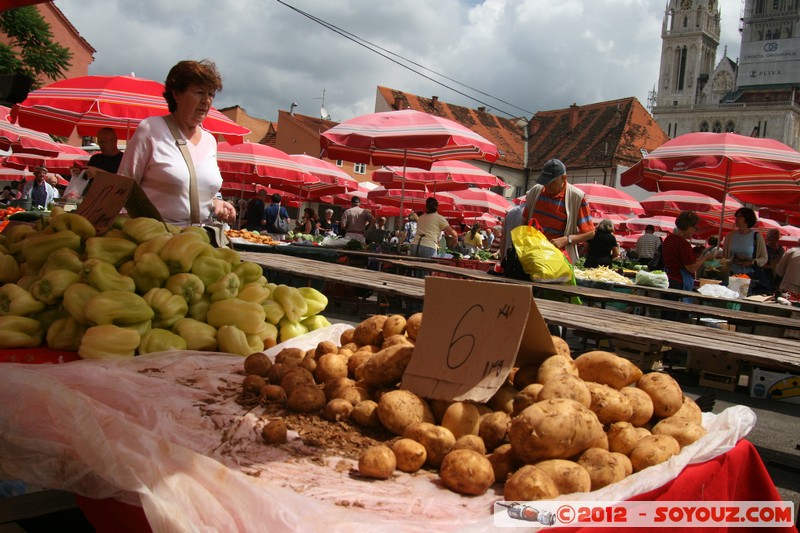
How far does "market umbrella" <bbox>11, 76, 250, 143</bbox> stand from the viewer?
6.74 m

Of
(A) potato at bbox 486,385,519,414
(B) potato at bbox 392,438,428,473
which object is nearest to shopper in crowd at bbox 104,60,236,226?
(A) potato at bbox 486,385,519,414

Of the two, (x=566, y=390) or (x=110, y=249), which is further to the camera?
(x=110, y=249)

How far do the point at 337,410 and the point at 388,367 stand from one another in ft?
0.77

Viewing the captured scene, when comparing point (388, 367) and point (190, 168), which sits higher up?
point (190, 168)

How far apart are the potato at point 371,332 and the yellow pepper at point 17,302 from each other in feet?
3.97

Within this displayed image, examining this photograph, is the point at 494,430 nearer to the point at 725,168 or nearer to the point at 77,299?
the point at 77,299

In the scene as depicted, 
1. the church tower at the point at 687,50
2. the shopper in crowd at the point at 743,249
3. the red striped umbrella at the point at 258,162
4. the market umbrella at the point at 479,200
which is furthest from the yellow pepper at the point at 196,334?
the church tower at the point at 687,50

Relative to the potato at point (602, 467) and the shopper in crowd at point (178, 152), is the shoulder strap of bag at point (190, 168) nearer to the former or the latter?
the shopper in crowd at point (178, 152)

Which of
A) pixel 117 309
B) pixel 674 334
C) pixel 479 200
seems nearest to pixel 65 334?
pixel 117 309

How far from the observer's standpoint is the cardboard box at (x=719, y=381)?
388cm

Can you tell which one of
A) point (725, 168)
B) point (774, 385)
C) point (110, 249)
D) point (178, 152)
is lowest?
point (774, 385)

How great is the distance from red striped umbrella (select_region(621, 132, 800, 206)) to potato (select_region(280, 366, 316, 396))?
7.07 meters

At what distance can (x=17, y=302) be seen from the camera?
2279 mm

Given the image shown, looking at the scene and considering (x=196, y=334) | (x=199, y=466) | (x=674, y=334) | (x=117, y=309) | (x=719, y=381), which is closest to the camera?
(x=199, y=466)
